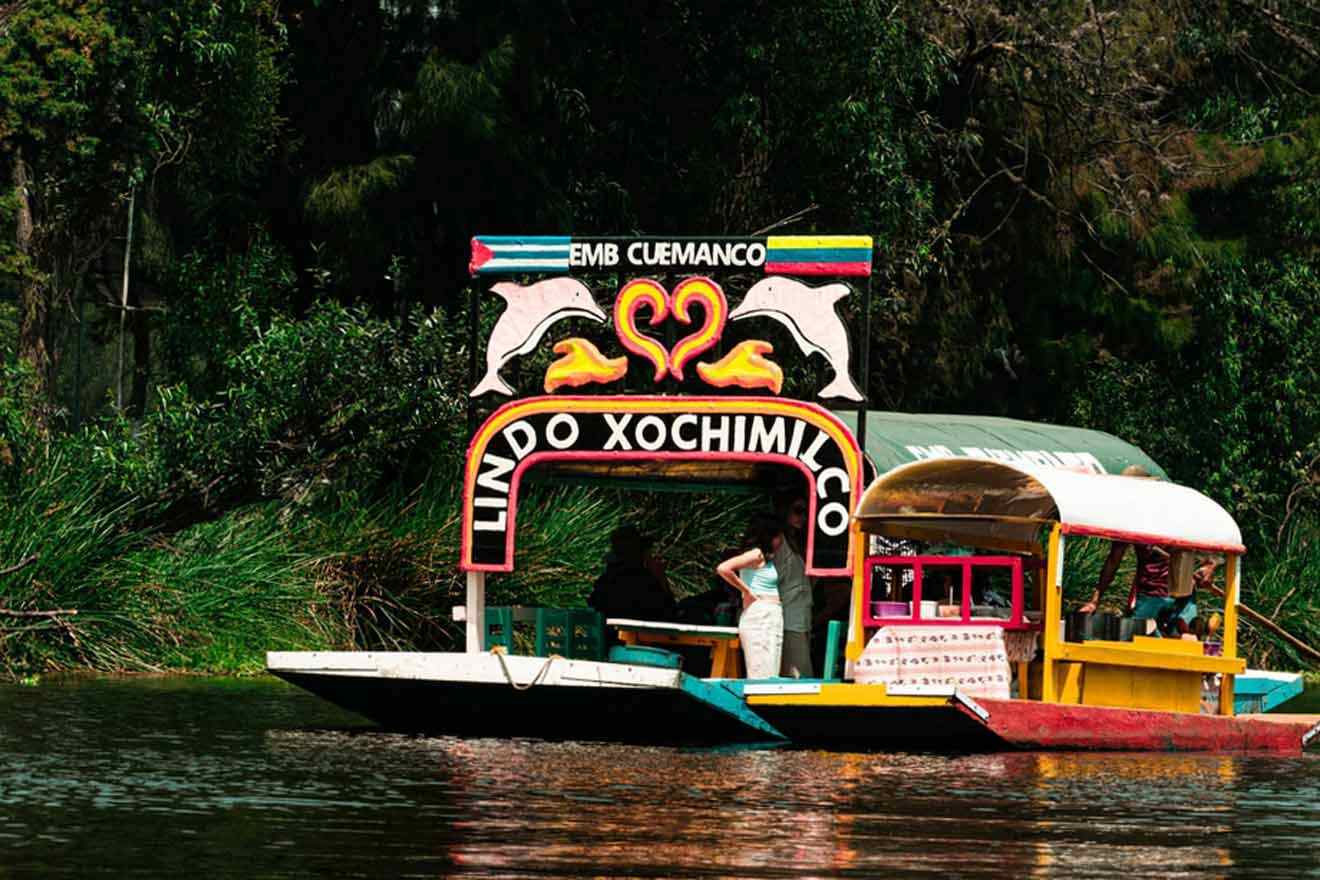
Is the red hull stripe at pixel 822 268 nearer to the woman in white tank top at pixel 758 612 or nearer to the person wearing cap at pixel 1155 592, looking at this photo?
the woman in white tank top at pixel 758 612

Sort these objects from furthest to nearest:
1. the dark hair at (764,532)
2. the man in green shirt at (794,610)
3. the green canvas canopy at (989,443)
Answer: the green canvas canopy at (989,443) → the man in green shirt at (794,610) → the dark hair at (764,532)

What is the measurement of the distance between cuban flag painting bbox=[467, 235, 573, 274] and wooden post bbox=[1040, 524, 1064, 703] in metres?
4.81

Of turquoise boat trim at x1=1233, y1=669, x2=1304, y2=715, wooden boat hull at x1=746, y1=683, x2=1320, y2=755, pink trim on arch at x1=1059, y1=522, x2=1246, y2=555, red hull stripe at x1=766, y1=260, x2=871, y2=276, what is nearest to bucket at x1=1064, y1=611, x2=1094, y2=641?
pink trim on arch at x1=1059, y1=522, x2=1246, y2=555

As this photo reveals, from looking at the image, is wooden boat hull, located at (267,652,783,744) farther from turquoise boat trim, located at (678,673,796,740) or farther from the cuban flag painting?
the cuban flag painting

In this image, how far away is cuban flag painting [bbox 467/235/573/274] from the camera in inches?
880

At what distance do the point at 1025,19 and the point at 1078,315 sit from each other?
627cm

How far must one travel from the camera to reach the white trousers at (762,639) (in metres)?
20.6

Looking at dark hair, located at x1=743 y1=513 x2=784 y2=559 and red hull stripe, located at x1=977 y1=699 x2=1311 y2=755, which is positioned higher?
dark hair, located at x1=743 y1=513 x2=784 y2=559

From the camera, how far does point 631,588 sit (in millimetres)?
21844

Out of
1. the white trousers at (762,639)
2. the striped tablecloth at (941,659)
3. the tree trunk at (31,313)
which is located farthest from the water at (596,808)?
the tree trunk at (31,313)

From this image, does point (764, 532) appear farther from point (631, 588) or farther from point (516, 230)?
point (516, 230)

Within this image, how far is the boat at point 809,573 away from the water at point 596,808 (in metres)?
0.39

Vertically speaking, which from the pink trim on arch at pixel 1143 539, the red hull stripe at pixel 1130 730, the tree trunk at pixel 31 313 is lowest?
the red hull stripe at pixel 1130 730

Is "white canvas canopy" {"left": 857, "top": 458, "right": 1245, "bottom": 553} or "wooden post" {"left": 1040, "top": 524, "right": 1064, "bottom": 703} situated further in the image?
"white canvas canopy" {"left": 857, "top": 458, "right": 1245, "bottom": 553}
